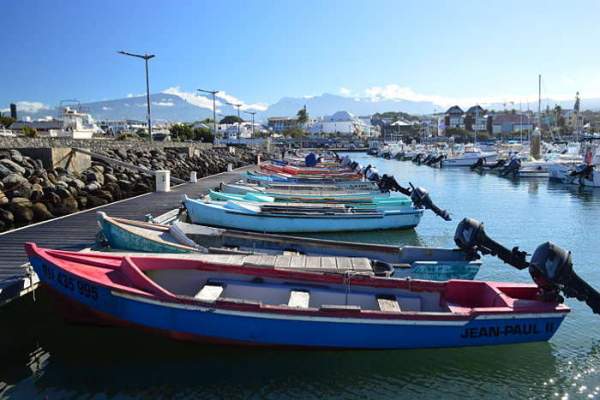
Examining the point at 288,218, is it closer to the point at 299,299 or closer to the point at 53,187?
the point at 53,187

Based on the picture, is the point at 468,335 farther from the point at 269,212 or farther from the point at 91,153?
the point at 91,153

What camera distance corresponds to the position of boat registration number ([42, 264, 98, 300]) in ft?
29.5

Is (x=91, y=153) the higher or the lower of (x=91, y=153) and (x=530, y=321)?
the higher

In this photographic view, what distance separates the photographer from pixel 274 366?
899cm

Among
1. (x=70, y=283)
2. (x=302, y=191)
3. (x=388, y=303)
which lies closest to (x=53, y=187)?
(x=70, y=283)

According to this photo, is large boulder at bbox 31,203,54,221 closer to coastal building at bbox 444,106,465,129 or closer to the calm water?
the calm water

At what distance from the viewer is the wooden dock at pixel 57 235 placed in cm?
991

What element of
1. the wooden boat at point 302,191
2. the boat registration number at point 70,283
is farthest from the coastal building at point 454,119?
the boat registration number at point 70,283

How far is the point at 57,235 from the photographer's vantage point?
14.2m

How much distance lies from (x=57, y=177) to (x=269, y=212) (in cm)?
1076

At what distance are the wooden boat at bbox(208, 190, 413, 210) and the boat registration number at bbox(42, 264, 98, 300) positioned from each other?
12.5m

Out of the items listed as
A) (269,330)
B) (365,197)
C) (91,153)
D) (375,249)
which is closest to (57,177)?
(91,153)

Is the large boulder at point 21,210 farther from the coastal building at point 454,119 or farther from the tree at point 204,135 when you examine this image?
the coastal building at point 454,119

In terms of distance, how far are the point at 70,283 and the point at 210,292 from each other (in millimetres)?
2575
